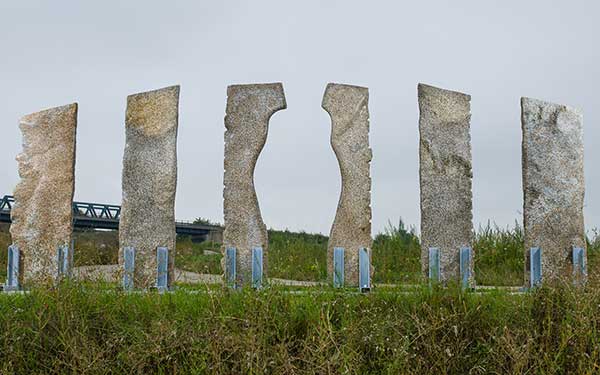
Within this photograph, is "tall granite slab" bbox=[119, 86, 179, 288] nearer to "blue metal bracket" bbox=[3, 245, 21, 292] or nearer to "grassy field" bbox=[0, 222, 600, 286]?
"blue metal bracket" bbox=[3, 245, 21, 292]

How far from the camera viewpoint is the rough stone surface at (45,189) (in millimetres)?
9164

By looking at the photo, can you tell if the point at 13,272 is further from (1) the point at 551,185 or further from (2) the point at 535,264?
(1) the point at 551,185

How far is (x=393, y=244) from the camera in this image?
46.7 feet

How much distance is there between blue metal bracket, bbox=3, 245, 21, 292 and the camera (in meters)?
9.27

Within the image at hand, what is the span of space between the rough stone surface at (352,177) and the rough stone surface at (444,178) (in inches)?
25.4

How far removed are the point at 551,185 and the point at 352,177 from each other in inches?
94.1

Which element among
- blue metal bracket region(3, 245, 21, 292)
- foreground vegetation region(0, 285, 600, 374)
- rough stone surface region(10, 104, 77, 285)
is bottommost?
foreground vegetation region(0, 285, 600, 374)

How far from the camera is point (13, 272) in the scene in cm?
931

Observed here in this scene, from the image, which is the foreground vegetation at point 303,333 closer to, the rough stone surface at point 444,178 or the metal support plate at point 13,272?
the rough stone surface at point 444,178

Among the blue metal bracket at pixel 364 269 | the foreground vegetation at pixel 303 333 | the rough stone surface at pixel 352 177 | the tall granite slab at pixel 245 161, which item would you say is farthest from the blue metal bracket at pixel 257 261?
the foreground vegetation at pixel 303 333

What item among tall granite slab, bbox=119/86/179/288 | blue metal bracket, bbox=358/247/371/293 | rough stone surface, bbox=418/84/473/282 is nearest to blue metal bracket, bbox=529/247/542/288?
rough stone surface, bbox=418/84/473/282

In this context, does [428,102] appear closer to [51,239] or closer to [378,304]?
[378,304]

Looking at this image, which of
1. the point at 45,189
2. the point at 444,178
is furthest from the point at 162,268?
the point at 444,178

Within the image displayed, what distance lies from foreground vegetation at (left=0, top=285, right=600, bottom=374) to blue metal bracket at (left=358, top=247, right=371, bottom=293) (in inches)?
99.1
